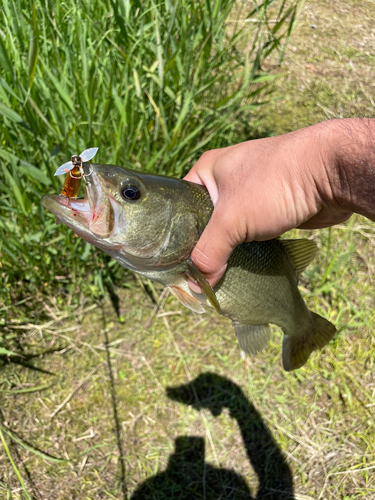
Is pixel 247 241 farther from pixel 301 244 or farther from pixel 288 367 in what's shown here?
pixel 288 367

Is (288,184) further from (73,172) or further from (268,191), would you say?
(73,172)

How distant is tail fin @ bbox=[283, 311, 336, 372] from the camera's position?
1.99 metres

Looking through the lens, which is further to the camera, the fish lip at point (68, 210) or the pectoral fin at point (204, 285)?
the pectoral fin at point (204, 285)

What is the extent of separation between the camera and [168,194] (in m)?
1.53

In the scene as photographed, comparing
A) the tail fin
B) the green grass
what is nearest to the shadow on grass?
the tail fin

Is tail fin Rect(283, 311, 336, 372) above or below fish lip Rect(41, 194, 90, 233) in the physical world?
below

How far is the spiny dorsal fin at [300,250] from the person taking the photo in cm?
184

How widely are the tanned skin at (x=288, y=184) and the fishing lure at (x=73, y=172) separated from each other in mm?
502

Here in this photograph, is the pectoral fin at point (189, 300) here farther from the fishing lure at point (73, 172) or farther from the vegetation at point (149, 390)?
the vegetation at point (149, 390)

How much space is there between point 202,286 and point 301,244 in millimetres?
601

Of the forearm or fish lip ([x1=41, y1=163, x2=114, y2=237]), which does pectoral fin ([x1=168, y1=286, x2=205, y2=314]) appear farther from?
the forearm

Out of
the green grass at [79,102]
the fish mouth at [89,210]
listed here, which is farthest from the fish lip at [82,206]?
the green grass at [79,102]

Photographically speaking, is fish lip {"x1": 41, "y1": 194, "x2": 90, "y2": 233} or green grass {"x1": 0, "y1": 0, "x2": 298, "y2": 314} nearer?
fish lip {"x1": 41, "y1": 194, "x2": 90, "y2": 233}

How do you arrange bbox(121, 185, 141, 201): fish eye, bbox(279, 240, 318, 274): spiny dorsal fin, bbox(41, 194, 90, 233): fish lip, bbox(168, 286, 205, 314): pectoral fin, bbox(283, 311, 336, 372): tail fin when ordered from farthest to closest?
bbox(283, 311, 336, 372): tail fin < bbox(279, 240, 318, 274): spiny dorsal fin < bbox(168, 286, 205, 314): pectoral fin < bbox(121, 185, 141, 201): fish eye < bbox(41, 194, 90, 233): fish lip
